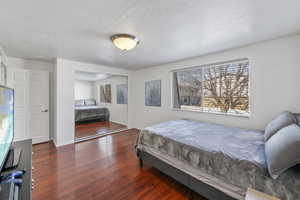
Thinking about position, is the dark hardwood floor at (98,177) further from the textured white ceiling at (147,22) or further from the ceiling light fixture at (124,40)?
the textured white ceiling at (147,22)

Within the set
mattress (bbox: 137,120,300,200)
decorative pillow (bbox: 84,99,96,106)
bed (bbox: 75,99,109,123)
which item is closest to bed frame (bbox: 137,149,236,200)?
mattress (bbox: 137,120,300,200)

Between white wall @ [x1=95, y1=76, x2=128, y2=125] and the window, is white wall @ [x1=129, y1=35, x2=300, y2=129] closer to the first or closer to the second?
the window

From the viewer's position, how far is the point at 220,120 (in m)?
2.94

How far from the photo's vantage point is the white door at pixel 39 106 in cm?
341

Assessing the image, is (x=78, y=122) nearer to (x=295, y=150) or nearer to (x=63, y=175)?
(x=63, y=175)

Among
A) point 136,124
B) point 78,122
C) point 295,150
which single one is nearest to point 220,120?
point 295,150

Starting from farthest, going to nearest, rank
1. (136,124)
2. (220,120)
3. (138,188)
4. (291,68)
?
(136,124) → (220,120) → (291,68) → (138,188)

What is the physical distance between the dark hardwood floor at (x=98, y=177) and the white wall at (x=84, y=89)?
5232mm

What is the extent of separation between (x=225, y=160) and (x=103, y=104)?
663 cm

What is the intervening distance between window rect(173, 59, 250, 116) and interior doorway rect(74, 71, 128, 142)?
2.42 m

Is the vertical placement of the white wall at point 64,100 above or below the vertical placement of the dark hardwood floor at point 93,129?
above

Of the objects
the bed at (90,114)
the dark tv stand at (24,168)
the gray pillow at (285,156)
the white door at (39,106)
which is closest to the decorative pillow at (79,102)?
the bed at (90,114)

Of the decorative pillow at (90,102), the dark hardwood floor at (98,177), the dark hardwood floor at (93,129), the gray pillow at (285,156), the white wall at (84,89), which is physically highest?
the white wall at (84,89)

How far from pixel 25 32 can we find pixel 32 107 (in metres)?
2.23
